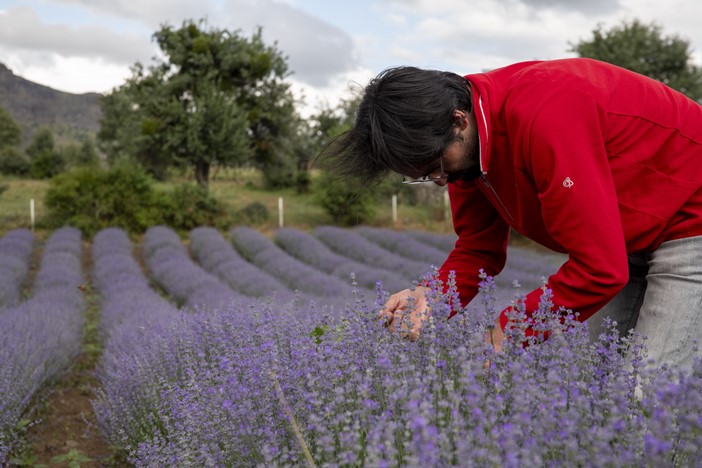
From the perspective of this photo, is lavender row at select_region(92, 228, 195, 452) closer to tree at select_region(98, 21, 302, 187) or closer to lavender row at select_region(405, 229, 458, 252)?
lavender row at select_region(405, 229, 458, 252)

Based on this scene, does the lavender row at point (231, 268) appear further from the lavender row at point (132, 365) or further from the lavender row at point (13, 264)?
the lavender row at point (13, 264)

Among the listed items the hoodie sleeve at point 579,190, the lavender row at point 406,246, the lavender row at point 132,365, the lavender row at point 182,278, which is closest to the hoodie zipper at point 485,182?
the hoodie sleeve at point 579,190

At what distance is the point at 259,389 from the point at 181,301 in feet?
19.4

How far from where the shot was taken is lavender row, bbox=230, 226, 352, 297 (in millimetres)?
7301

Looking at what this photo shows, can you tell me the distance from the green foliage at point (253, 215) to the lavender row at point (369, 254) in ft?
12.2

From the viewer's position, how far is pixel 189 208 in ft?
52.8

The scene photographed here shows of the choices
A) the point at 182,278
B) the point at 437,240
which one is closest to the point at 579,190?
the point at 182,278

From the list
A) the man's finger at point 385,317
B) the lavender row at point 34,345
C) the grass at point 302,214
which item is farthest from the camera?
the grass at point 302,214

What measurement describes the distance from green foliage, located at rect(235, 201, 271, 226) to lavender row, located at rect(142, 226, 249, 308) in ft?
14.2

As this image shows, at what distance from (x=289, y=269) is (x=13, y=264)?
3.65 m

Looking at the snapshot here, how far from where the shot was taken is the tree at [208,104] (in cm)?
1800

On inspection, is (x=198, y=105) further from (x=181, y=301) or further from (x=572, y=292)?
(x=572, y=292)

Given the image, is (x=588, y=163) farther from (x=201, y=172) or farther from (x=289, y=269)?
(x=201, y=172)

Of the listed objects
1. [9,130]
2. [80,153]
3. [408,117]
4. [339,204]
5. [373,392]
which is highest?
[9,130]
